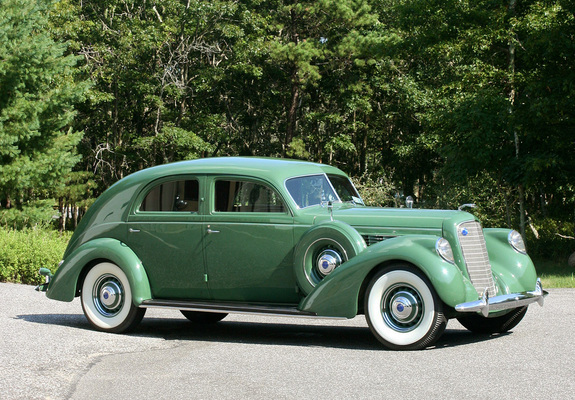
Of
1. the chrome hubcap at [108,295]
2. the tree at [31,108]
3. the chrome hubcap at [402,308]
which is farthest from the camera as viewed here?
the tree at [31,108]

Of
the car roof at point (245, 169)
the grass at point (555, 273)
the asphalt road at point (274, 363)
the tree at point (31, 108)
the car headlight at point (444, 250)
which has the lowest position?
the grass at point (555, 273)

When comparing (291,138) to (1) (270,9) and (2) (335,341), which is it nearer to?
(1) (270,9)

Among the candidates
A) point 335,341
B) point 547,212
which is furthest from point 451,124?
point 335,341

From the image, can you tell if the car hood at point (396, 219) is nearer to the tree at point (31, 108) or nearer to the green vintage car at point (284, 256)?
the green vintage car at point (284, 256)

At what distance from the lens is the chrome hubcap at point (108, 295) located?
862cm

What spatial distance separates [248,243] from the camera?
26.5 feet

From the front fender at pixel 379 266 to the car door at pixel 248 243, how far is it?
1.91ft

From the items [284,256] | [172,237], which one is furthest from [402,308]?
[172,237]

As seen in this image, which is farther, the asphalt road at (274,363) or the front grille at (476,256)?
the front grille at (476,256)

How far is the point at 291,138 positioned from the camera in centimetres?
3641

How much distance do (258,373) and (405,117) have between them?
32879 millimetres

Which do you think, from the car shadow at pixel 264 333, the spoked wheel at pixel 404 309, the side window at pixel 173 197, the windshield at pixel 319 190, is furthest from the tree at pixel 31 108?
the spoked wheel at pixel 404 309

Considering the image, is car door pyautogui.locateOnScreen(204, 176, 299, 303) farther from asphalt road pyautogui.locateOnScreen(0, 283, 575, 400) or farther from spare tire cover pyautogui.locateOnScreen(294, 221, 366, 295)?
asphalt road pyautogui.locateOnScreen(0, 283, 575, 400)

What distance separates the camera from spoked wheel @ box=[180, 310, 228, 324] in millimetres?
9695
